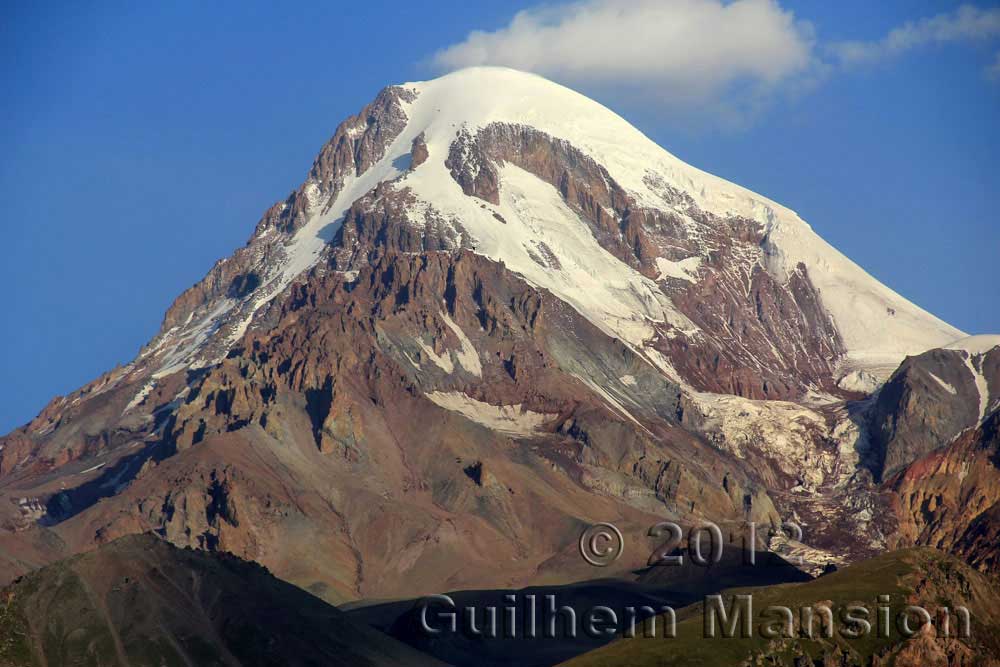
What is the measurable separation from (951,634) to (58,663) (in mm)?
82121

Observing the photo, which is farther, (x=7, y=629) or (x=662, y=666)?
(x=7, y=629)

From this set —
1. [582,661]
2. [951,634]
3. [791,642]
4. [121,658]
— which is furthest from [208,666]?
[951,634]

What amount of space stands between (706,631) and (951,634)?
72.0 ft

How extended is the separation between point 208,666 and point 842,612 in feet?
200

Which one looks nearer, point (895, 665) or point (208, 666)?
point (895, 665)

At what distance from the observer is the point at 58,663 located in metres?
191

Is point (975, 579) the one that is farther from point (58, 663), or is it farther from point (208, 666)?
point (58, 663)

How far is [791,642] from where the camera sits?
17750cm

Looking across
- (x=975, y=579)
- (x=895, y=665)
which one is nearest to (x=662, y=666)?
(x=895, y=665)

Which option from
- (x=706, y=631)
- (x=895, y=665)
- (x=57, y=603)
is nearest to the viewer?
(x=895, y=665)

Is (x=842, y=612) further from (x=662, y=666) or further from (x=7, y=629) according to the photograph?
(x=7, y=629)

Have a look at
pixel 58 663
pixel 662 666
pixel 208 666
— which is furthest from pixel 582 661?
pixel 58 663

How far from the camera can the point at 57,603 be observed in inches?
7849

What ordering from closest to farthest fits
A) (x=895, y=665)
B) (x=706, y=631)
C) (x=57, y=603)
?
(x=895, y=665), (x=706, y=631), (x=57, y=603)
